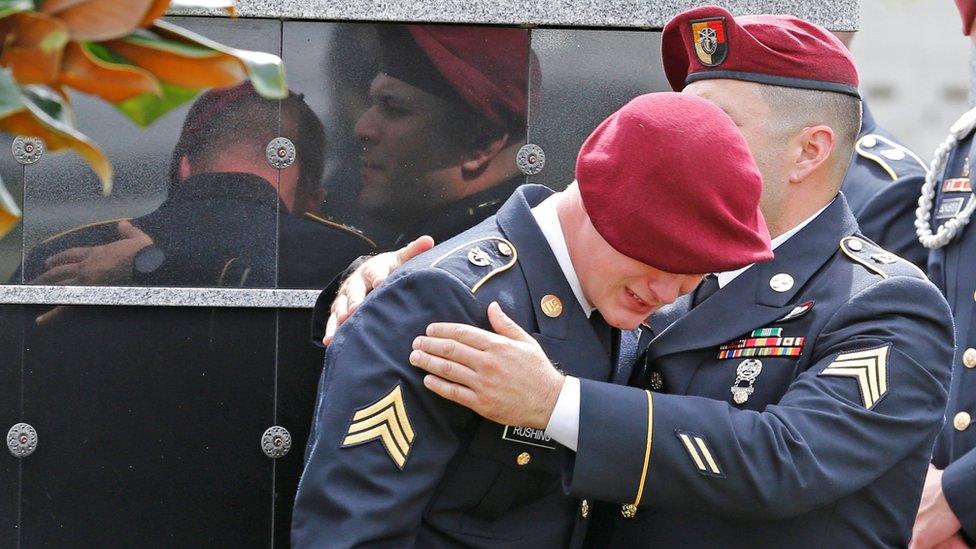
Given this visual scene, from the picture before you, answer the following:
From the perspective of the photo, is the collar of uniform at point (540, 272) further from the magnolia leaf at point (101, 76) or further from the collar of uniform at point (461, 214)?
the magnolia leaf at point (101, 76)

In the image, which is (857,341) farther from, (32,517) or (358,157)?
(32,517)

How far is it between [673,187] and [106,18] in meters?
1.49

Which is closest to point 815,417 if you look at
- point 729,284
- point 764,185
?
point 729,284

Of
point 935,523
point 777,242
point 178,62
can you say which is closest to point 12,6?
point 178,62

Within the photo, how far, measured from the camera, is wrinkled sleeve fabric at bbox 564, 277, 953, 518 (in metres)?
2.43

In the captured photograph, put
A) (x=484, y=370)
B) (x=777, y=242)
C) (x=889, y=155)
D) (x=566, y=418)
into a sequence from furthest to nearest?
1. (x=889, y=155)
2. (x=777, y=242)
3. (x=566, y=418)
4. (x=484, y=370)

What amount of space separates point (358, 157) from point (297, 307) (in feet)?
1.52

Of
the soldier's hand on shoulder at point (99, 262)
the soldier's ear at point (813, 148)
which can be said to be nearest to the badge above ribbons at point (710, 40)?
the soldier's ear at point (813, 148)

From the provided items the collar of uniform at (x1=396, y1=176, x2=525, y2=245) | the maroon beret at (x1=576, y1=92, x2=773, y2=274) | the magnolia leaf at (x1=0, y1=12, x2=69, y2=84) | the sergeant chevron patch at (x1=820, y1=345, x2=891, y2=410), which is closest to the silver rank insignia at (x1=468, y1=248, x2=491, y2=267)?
the maroon beret at (x1=576, y1=92, x2=773, y2=274)

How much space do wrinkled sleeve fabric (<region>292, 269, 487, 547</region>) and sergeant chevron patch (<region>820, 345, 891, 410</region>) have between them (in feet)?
2.45

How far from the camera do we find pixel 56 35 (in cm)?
103

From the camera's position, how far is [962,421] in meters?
3.51

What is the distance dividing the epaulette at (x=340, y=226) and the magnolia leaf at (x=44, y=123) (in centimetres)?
260

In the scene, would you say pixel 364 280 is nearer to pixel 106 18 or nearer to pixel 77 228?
pixel 77 228
